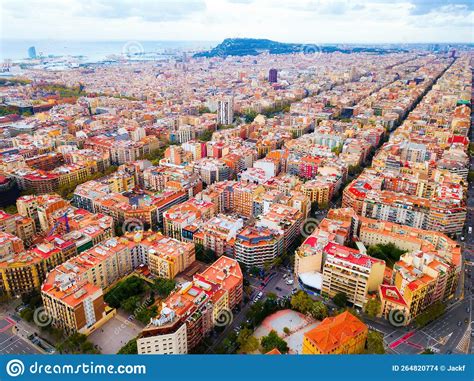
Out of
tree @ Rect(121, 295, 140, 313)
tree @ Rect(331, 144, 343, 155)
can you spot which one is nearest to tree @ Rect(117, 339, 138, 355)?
tree @ Rect(121, 295, 140, 313)

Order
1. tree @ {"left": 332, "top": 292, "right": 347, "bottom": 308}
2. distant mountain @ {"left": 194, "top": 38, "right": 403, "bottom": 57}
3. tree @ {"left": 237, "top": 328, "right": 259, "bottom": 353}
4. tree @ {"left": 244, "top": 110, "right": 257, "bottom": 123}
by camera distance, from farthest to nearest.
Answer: distant mountain @ {"left": 194, "top": 38, "right": 403, "bottom": 57} → tree @ {"left": 244, "top": 110, "right": 257, "bottom": 123} → tree @ {"left": 332, "top": 292, "right": 347, "bottom": 308} → tree @ {"left": 237, "top": 328, "right": 259, "bottom": 353}

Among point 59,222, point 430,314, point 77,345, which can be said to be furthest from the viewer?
point 59,222

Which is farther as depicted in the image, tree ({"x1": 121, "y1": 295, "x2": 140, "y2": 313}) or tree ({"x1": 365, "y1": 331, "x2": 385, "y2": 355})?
tree ({"x1": 121, "y1": 295, "x2": 140, "y2": 313})

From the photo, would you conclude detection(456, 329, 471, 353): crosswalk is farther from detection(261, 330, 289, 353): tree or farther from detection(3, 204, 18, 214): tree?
A: detection(3, 204, 18, 214): tree

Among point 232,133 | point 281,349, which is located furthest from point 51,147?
point 281,349

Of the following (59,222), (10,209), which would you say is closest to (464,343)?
(59,222)

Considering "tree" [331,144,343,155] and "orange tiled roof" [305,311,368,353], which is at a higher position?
"orange tiled roof" [305,311,368,353]

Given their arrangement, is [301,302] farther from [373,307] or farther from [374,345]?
[374,345]
